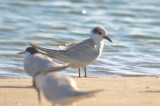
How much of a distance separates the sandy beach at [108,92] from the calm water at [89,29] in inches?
41.7

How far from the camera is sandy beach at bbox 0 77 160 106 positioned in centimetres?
499

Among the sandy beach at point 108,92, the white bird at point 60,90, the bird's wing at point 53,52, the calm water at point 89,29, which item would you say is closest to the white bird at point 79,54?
the bird's wing at point 53,52

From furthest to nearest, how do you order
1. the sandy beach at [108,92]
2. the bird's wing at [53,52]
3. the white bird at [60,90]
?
the bird's wing at [53,52], the sandy beach at [108,92], the white bird at [60,90]

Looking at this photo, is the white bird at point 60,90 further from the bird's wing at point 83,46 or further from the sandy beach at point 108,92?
the bird's wing at point 83,46

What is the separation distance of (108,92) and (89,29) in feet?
21.9

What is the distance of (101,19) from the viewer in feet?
44.3

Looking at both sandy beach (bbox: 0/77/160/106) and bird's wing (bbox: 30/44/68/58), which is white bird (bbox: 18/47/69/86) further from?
bird's wing (bbox: 30/44/68/58)

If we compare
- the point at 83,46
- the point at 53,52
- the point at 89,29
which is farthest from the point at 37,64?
the point at 89,29

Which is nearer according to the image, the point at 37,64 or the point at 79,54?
the point at 37,64

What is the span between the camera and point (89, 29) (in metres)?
12.1

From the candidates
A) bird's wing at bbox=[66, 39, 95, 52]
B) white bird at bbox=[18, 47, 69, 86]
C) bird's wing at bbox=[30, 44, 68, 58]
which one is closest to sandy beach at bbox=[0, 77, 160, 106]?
white bird at bbox=[18, 47, 69, 86]

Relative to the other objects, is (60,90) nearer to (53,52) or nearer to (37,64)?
(37,64)

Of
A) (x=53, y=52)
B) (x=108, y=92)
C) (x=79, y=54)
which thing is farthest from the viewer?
(x=79, y=54)

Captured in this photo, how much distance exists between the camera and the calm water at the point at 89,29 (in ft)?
26.4
